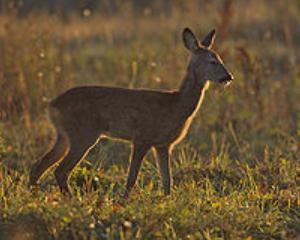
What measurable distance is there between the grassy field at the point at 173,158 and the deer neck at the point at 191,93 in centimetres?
69

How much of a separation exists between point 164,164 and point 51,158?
106 centimetres

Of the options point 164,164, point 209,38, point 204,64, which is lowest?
point 164,164

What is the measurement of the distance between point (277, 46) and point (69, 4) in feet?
26.7

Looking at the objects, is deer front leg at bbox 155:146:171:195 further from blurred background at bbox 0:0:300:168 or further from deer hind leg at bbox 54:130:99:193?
blurred background at bbox 0:0:300:168

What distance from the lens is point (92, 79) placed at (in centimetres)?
1346

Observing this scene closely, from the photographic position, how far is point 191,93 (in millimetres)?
8195

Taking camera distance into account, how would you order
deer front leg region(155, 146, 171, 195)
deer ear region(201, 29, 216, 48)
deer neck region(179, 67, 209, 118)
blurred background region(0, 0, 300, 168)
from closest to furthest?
deer front leg region(155, 146, 171, 195), deer neck region(179, 67, 209, 118), deer ear region(201, 29, 216, 48), blurred background region(0, 0, 300, 168)

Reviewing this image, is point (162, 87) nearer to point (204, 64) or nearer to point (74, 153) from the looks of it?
point (204, 64)

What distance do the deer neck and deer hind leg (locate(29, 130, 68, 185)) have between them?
45.2 inches

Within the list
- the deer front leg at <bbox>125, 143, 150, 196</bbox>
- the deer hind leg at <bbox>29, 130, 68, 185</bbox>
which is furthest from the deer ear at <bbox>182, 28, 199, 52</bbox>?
the deer hind leg at <bbox>29, 130, 68, 185</bbox>

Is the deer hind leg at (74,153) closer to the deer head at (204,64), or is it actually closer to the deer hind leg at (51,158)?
the deer hind leg at (51,158)

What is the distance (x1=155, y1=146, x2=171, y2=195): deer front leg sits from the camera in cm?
798

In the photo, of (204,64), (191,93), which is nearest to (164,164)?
(191,93)

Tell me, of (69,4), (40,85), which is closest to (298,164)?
(40,85)
